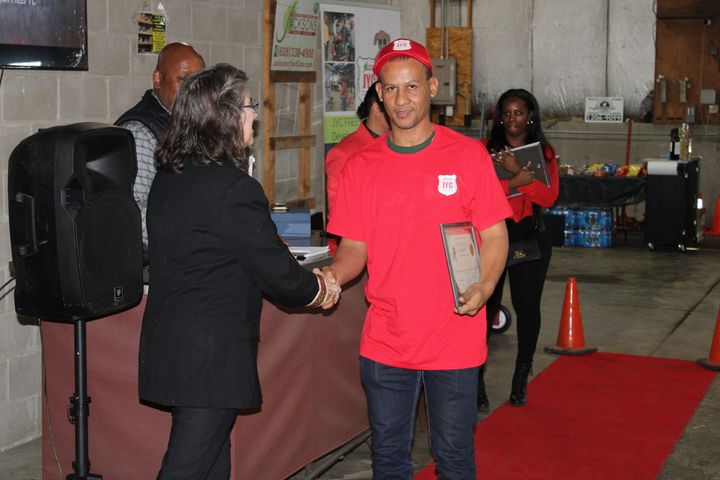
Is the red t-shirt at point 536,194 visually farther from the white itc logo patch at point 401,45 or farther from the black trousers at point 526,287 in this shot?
the white itc logo patch at point 401,45

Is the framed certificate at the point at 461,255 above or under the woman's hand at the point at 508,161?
under

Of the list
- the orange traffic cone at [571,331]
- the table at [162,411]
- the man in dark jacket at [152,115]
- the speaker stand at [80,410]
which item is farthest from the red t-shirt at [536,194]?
the speaker stand at [80,410]

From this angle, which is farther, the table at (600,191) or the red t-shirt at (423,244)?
the table at (600,191)

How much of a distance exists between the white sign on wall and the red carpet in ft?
22.3

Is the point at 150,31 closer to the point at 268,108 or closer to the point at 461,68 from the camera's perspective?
the point at 268,108

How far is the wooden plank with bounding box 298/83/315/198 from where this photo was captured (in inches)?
285

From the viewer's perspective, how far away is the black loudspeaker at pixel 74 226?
3.33 meters

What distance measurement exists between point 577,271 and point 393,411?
7.20m

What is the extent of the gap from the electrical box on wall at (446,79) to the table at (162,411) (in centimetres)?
930

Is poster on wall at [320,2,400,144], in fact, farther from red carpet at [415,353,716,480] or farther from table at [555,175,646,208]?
table at [555,175,646,208]

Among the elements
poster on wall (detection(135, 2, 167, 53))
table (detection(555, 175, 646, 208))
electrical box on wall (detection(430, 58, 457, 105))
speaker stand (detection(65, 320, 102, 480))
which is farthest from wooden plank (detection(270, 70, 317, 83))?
electrical box on wall (detection(430, 58, 457, 105))

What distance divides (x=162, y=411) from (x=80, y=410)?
293mm

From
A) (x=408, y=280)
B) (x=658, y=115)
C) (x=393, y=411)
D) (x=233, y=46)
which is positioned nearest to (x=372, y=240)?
(x=408, y=280)

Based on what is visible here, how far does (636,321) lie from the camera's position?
7715 millimetres
